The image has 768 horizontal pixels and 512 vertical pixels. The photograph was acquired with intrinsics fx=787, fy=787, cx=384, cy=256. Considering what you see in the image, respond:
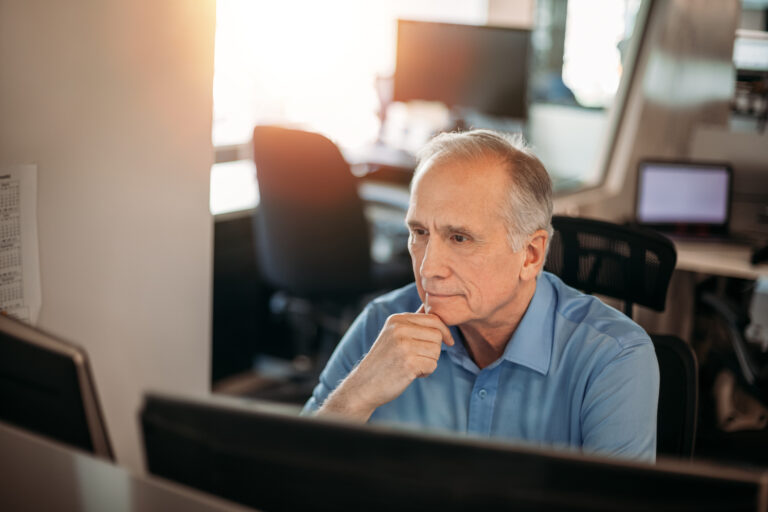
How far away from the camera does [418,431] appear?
1.69 ft

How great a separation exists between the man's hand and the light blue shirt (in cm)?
10

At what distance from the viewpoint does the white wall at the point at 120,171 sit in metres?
1.26

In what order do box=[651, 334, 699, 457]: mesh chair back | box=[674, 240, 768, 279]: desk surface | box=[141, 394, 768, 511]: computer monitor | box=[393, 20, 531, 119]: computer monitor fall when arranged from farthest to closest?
box=[393, 20, 531, 119]: computer monitor, box=[674, 240, 768, 279]: desk surface, box=[651, 334, 699, 457]: mesh chair back, box=[141, 394, 768, 511]: computer monitor

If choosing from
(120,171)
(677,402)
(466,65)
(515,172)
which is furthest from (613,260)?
(466,65)

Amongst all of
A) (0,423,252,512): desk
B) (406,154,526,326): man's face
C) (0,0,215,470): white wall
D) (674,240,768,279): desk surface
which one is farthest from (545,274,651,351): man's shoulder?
(674,240,768,279): desk surface

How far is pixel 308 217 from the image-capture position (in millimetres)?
2998

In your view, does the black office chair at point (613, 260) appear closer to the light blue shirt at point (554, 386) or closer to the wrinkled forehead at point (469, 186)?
the light blue shirt at point (554, 386)

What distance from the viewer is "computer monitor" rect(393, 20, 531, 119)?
143 inches

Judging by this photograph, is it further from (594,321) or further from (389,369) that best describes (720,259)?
(389,369)

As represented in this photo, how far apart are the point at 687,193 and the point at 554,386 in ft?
7.85

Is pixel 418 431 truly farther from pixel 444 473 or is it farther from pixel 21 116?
pixel 21 116

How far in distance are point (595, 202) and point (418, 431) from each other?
313cm

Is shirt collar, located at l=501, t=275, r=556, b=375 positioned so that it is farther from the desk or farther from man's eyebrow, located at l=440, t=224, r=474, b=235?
the desk

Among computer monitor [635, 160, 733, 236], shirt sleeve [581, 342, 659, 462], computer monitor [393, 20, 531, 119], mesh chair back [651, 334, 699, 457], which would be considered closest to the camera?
shirt sleeve [581, 342, 659, 462]
